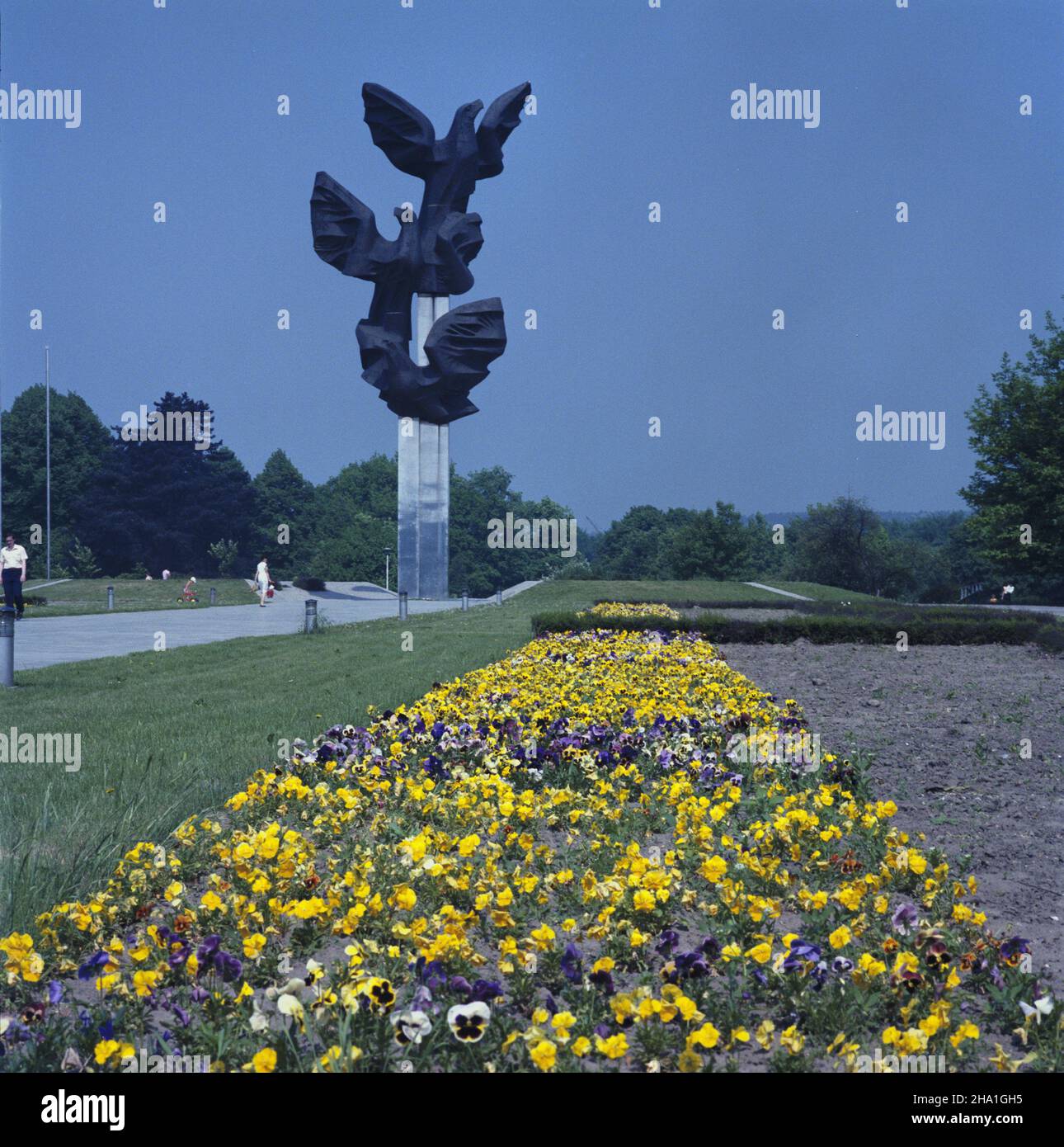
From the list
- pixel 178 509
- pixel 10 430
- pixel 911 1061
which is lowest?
pixel 911 1061

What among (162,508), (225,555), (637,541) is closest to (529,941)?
(225,555)

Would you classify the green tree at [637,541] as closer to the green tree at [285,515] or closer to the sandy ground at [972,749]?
the green tree at [285,515]

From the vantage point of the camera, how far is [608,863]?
428cm

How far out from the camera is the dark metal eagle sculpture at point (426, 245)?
34.4 meters

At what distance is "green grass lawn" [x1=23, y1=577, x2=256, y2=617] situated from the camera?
26747 millimetres

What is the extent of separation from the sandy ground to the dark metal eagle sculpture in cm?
2315

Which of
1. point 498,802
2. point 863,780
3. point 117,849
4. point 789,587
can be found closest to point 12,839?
point 117,849

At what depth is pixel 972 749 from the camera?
23.4ft

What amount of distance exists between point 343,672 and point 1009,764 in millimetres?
7298

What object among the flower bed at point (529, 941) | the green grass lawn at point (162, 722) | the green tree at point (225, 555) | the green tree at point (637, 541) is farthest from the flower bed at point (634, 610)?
the green tree at point (637, 541)

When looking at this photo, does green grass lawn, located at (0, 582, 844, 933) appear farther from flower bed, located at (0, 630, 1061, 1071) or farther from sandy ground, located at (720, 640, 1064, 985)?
sandy ground, located at (720, 640, 1064, 985)

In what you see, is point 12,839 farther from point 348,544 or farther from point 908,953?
point 348,544

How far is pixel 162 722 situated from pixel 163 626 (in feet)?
43.1

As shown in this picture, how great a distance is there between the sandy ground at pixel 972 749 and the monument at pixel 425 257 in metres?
23.3
